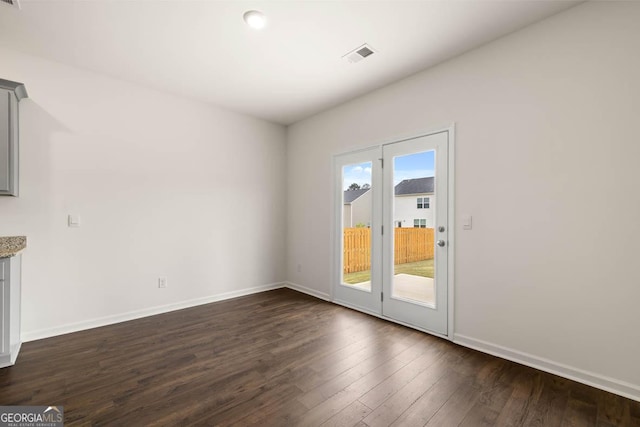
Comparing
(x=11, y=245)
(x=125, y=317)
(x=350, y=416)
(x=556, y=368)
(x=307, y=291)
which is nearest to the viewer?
(x=350, y=416)

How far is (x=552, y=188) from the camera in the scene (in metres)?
2.36

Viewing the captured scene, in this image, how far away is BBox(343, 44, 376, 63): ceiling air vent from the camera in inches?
111

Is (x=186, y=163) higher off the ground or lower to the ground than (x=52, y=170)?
higher

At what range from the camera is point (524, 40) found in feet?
8.28

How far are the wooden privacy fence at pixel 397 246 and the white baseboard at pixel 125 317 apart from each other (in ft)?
5.91

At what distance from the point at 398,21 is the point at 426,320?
3041 millimetres

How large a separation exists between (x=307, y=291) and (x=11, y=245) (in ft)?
11.8

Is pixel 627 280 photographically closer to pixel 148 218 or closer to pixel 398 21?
pixel 398 21

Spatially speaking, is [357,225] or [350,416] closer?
[350,416]

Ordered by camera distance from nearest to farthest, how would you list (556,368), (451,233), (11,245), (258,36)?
(556,368), (11,245), (258,36), (451,233)

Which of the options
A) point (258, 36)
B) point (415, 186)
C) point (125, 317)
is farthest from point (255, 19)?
point (125, 317)

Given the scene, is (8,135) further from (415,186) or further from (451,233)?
(451,233)

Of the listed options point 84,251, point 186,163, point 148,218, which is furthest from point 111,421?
point 186,163

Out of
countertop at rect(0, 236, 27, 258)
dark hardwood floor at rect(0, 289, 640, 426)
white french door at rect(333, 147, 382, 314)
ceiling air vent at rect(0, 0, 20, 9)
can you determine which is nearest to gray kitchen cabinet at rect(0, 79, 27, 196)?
countertop at rect(0, 236, 27, 258)
